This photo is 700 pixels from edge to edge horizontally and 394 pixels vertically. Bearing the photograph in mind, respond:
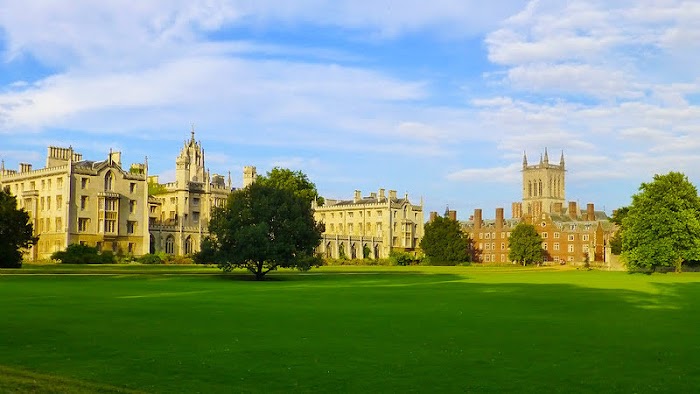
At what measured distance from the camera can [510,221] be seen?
142 metres

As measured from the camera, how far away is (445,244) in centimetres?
10369

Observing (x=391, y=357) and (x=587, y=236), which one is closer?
(x=391, y=357)

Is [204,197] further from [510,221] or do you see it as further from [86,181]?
[510,221]

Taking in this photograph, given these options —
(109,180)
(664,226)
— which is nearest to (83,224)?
(109,180)

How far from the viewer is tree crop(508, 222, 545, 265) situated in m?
107

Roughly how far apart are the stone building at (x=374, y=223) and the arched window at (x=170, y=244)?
1151 inches

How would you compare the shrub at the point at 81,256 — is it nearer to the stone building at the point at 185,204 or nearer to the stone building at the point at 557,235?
the stone building at the point at 185,204

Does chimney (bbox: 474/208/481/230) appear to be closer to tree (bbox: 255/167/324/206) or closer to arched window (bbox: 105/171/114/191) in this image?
tree (bbox: 255/167/324/206)

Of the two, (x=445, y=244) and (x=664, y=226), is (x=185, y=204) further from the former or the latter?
(x=664, y=226)

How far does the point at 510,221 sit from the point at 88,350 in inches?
5178

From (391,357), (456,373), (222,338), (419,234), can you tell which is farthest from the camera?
(419,234)

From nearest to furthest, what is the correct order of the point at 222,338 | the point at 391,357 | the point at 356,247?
the point at 391,357
the point at 222,338
the point at 356,247

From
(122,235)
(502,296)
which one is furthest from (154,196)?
(502,296)

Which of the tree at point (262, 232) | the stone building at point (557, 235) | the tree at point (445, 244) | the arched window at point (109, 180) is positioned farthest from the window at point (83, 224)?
the stone building at point (557, 235)
